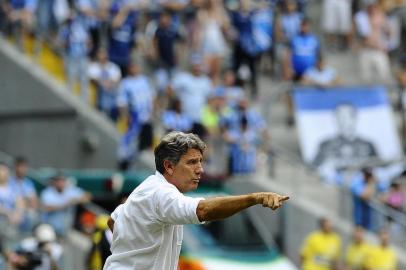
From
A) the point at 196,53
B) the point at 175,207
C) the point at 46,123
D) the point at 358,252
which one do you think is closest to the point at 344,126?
the point at 196,53

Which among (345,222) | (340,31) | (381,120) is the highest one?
(340,31)

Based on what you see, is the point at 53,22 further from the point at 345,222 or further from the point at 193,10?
the point at 345,222

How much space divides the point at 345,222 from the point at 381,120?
2699mm

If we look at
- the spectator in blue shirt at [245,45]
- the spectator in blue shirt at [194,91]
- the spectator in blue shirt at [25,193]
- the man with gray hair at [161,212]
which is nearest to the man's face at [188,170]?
the man with gray hair at [161,212]

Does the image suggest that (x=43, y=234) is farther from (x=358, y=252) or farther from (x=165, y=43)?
(x=165, y=43)

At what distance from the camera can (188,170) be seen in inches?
279

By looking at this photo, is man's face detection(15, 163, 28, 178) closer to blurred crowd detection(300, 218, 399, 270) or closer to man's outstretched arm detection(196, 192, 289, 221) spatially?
blurred crowd detection(300, 218, 399, 270)

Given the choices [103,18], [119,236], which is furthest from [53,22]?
[119,236]

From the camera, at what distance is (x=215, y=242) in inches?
639

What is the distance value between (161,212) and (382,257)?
10.6 m

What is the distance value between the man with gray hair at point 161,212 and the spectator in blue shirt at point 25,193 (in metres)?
9.81

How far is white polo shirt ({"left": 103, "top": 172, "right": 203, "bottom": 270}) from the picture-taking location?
7.01m

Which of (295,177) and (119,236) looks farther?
(295,177)

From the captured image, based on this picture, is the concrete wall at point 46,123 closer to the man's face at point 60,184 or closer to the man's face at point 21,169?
the man's face at point 60,184
